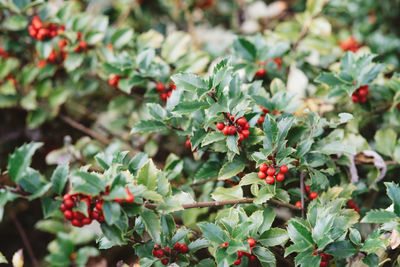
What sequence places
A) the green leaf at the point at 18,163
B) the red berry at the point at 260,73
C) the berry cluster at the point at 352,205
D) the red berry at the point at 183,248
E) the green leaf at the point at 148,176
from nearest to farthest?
the green leaf at the point at 18,163 → the green leaf at the point at 148,176 → the red berry at the point at 183,248 → the berry cluster at the point at 352,205 → the red berry at the point at 260,73

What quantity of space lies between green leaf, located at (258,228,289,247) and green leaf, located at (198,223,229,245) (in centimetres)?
14

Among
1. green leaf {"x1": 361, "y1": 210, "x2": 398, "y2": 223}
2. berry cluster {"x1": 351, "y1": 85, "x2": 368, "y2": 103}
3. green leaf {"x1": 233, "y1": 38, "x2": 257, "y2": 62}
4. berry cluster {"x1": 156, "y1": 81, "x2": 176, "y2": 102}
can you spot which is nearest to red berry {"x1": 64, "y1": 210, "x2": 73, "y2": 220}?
berry cluster {"x1": 156, "y1": 81, "x2": 176, "y2": 102}

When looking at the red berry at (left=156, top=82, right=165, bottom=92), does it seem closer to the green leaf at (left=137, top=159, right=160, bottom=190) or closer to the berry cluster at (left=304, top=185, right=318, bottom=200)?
the green leaf at (left=137, top=159, right=160, bottom=190)

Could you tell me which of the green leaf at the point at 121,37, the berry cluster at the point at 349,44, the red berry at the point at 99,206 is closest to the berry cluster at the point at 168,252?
the red berry at the point at 99,206

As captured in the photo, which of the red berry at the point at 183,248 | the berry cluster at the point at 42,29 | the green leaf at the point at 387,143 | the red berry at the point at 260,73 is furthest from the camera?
the berry cluster at the point at 42,29

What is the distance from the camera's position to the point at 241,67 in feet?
5.50

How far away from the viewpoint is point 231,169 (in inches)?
51.5

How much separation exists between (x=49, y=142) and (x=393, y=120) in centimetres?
180

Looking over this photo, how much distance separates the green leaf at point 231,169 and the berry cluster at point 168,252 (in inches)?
9.6

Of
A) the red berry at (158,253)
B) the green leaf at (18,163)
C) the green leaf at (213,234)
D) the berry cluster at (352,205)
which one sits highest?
the green leaf at (18,163)

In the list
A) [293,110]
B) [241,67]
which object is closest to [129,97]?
[241,67]

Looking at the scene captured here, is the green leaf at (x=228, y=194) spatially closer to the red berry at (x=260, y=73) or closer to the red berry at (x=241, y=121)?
the red berry at (x=241, y=121)

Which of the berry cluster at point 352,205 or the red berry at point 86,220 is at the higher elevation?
the red berry at point 86,220

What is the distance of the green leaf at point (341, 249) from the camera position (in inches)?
45.7
